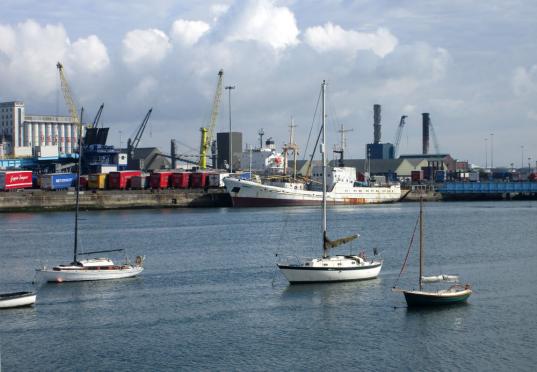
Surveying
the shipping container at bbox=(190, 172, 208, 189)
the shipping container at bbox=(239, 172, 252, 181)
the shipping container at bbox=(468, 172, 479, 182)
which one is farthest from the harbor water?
the shipping container at bbox=(468, 172, 479, 182)

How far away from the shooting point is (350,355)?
28.5 metres

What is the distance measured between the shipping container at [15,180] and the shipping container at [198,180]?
22.9 m

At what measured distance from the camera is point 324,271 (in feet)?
131

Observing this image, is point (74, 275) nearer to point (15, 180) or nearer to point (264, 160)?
point (15, 180)

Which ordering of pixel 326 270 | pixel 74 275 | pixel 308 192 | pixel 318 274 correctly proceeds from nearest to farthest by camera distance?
pixel 326 270
pixel 318 274
pixel 74 275
pixel 308 192

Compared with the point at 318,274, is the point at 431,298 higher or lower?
lower

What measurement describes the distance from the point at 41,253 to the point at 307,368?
3260 cm

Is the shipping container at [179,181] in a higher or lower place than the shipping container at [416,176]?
lower

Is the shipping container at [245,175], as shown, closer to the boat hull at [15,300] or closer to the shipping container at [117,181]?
the shipping container at [117,181]

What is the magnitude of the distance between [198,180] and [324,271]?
79.8 m

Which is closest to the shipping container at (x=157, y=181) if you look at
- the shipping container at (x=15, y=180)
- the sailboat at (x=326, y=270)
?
the shipping container at (x=15, y=180)

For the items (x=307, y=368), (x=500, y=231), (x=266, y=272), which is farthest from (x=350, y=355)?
(x=500, y=231)

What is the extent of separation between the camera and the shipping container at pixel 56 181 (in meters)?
107

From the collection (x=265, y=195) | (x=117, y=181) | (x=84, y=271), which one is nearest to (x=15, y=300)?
(x=84, y=271)
